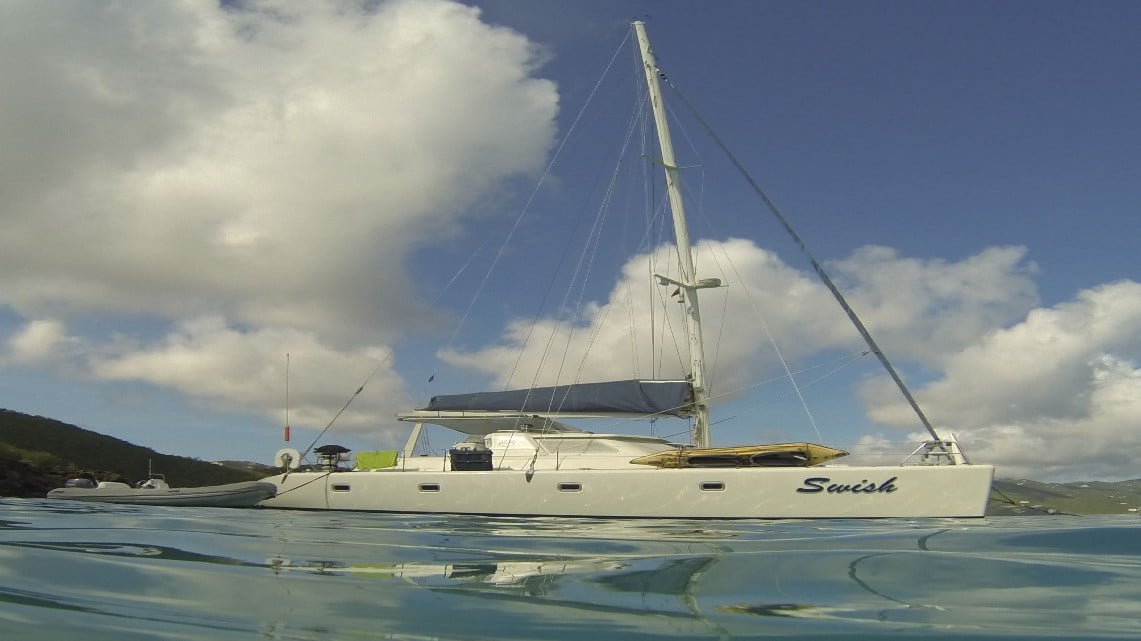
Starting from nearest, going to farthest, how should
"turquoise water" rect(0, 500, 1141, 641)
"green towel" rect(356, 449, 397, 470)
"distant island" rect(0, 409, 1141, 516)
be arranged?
"turquoise water" rect(0, 500, 1141, 641) → "green towel" rect(356, 449, 397, 470) → "distant island" rect(0, 409, 1141, 516)

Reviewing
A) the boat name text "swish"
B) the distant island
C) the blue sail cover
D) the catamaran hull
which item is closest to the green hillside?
the distant island

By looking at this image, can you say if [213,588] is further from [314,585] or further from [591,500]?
[591,500]

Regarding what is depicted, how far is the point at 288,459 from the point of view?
17031mm

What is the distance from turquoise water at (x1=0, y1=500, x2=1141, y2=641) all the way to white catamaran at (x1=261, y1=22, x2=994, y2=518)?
24.3 ft

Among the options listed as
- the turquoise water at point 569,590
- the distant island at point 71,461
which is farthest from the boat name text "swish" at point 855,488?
the distant island at point 71,461

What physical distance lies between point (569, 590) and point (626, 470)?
418 inches

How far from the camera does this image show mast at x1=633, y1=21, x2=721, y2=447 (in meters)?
17.4

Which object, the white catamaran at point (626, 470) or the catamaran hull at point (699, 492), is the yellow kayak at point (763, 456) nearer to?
the white catamaran at point (626, 470)

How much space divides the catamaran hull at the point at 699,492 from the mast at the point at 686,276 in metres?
3.81

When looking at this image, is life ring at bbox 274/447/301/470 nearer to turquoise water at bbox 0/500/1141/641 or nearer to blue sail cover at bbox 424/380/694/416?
blue sail cover at bbox 424/380/694/416

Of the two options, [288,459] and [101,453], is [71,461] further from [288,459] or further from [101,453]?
[288,459]

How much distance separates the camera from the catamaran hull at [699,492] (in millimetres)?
12695

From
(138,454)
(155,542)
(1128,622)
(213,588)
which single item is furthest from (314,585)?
(138,454)

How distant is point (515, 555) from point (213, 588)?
83.0 inches
